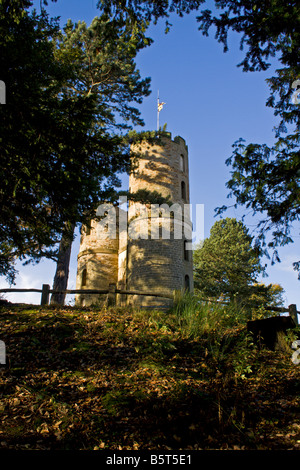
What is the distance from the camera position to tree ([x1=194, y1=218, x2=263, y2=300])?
2892 cm

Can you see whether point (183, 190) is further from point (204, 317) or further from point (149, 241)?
point (204, 317)

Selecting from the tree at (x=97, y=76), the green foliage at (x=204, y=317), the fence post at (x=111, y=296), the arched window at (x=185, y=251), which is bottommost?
the green foliage at (x=204, y=317)

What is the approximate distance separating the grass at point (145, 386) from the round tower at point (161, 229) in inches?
369

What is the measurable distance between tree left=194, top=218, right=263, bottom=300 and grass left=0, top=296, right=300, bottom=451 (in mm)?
20263

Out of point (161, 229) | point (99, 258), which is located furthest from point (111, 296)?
point (99, 258)

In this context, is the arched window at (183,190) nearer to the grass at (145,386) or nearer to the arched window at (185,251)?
Result: the arched window at (185,251)

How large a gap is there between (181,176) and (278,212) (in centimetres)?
1418

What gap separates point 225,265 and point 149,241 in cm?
1271

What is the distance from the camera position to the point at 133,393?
5.14 m

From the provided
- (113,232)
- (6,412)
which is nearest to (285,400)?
(6,412)

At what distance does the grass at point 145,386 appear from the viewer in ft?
13.2

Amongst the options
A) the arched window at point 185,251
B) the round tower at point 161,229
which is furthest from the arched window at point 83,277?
the arched window at point 185,251

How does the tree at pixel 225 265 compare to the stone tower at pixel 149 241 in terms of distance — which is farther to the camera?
the tree at pixel 225 265
